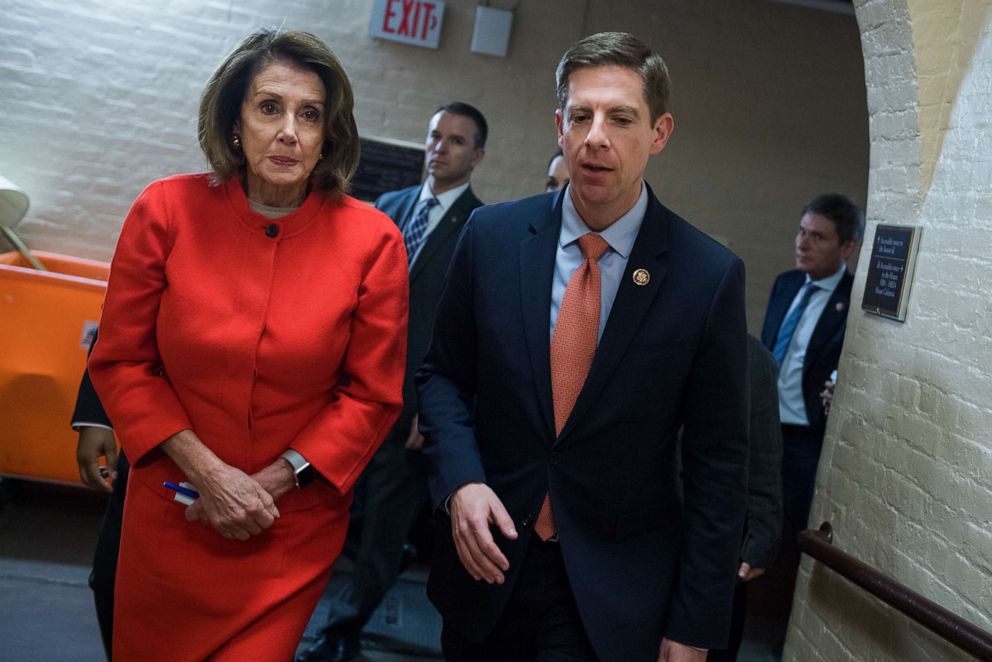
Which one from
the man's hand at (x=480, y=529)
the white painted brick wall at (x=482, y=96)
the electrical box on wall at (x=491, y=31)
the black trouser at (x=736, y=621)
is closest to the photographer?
the man's hand at (x=480, y=529)

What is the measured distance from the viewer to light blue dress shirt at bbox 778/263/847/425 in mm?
4520

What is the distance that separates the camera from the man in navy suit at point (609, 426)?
1966mm

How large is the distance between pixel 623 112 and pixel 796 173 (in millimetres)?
4393

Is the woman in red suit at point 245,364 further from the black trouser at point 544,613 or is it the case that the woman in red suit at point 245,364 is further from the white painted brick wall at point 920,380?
the white painted brick wall at point 920,380

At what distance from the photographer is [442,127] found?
4191 millimetres

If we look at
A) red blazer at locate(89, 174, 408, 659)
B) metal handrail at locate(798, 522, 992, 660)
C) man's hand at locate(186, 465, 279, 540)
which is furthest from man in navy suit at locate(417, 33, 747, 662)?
metal handrail at locate(798, 522, 992, 660)

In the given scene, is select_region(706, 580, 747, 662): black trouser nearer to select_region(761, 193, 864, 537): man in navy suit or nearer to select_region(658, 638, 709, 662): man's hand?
select_region(658, 638, 709, 662): man's hand

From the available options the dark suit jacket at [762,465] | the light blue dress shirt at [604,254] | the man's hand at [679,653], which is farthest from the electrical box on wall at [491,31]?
the man's hand at [679,653]

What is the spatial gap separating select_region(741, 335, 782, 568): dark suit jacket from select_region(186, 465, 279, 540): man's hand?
1278 mm

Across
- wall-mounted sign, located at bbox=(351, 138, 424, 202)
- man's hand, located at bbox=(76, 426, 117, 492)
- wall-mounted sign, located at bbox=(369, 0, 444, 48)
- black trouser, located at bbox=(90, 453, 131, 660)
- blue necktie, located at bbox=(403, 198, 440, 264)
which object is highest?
wall-mounted sign, located at bbox=(369, 0, 444, 48)

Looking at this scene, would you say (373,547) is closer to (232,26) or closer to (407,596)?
(407,596)

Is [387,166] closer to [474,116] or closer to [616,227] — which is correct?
[474,116]

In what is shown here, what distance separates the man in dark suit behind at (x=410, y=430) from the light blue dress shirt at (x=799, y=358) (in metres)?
1.58

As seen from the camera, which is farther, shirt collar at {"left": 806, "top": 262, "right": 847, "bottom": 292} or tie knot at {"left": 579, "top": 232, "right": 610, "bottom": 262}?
shirt collar at {"left": 806, "top": 262, "right": 847, "bottom": 292}
